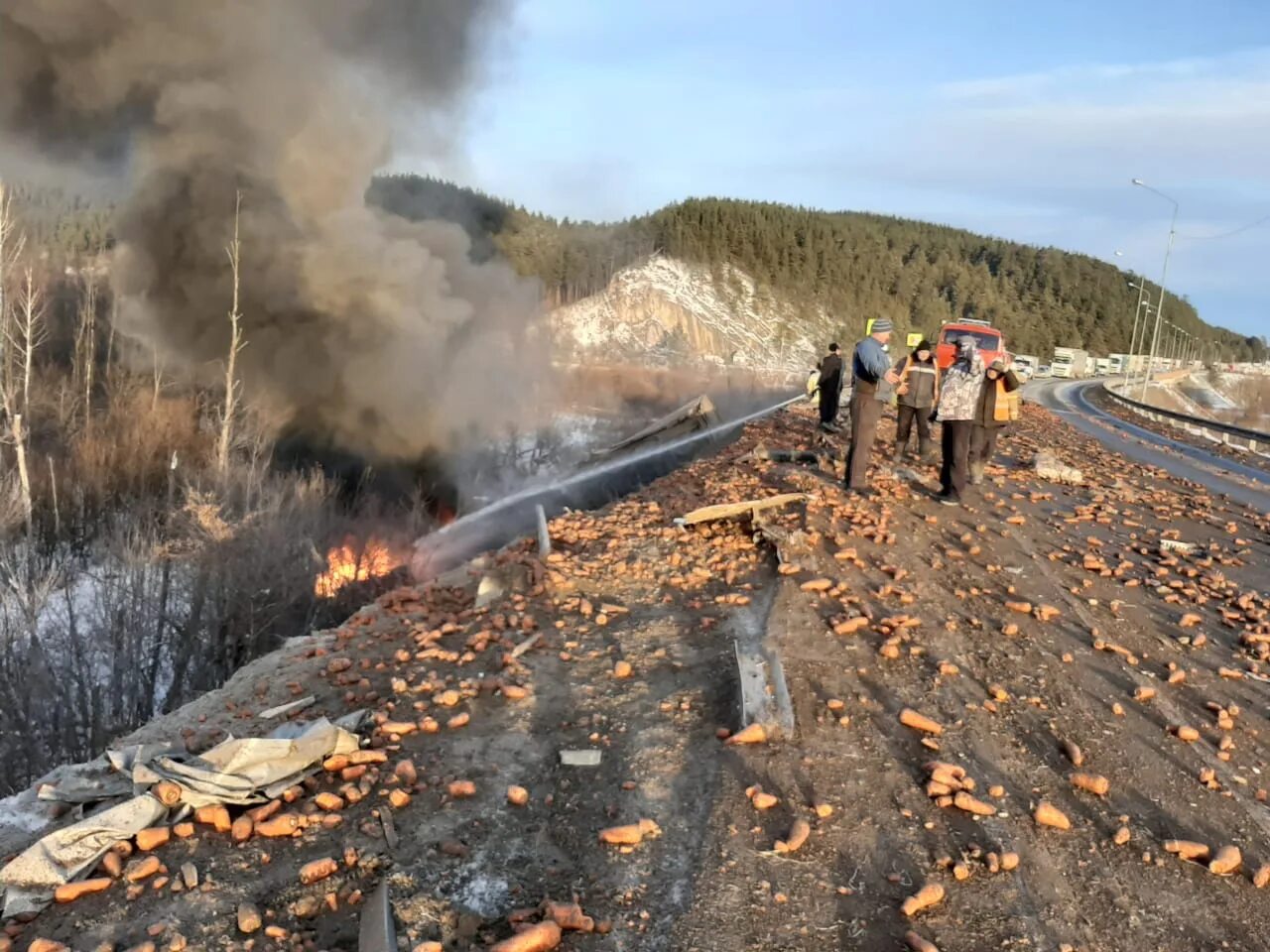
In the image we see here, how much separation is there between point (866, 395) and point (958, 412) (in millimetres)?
848

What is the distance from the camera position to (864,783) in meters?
3.67

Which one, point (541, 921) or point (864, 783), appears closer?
point (541, 921)

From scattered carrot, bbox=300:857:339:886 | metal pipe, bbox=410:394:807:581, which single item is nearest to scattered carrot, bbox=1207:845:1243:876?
scattered carrot, bbox=300:857:339:886

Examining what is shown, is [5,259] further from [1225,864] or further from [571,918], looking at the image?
[1225,864]

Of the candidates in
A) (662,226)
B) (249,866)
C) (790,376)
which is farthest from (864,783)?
(662,226)

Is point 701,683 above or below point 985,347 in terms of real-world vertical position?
below

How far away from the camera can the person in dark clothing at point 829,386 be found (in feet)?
41.7

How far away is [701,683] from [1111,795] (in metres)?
1.98

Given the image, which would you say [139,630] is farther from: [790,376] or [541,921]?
[790,376]

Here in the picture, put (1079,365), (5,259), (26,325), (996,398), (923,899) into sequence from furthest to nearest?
1. (1079,365)
2. (26,325)
3. (5,259)
4. (996,398)
5. (923,899)

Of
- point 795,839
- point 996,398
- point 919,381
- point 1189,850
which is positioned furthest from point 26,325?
point 1189,850

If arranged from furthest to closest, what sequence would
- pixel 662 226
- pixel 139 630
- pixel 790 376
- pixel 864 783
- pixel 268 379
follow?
pixel 662 226
pixel 790 376
pixel 268 379
pixel 139 630
pixel 864 783

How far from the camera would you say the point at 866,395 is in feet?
25.8

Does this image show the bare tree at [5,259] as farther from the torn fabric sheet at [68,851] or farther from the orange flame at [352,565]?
the torn fabric sheet at [68,851]
